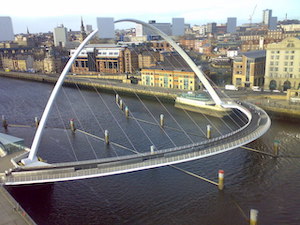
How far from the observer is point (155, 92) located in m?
50.5

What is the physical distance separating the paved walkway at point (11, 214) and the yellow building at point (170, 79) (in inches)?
1481

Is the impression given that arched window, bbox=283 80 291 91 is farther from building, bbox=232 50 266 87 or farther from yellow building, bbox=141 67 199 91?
yellow building, bbox=141 67 199 91

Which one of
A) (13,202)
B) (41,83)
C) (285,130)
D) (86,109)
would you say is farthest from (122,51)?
(13,202)

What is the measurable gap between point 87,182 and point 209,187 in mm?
9191

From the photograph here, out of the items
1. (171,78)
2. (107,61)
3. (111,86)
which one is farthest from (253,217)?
(107,61)

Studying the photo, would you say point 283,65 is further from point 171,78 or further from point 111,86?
point 111,86

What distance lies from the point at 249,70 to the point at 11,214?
43.3 m

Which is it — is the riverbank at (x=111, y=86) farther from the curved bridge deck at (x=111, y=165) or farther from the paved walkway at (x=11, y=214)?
the paved walkway at (x=11, y=214)

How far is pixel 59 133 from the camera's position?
3319 cm

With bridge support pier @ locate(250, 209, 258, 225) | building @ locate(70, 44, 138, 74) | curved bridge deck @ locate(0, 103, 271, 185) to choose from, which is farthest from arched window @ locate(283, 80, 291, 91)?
building @ locate(70, 44, 138, 74)

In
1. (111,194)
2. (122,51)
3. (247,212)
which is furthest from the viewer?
→ (122,51)

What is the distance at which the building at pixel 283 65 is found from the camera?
145ft

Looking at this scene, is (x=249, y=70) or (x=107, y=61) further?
(x=107, y=61)

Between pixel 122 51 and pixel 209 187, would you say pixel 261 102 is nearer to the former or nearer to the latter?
A: pixel 209 187
